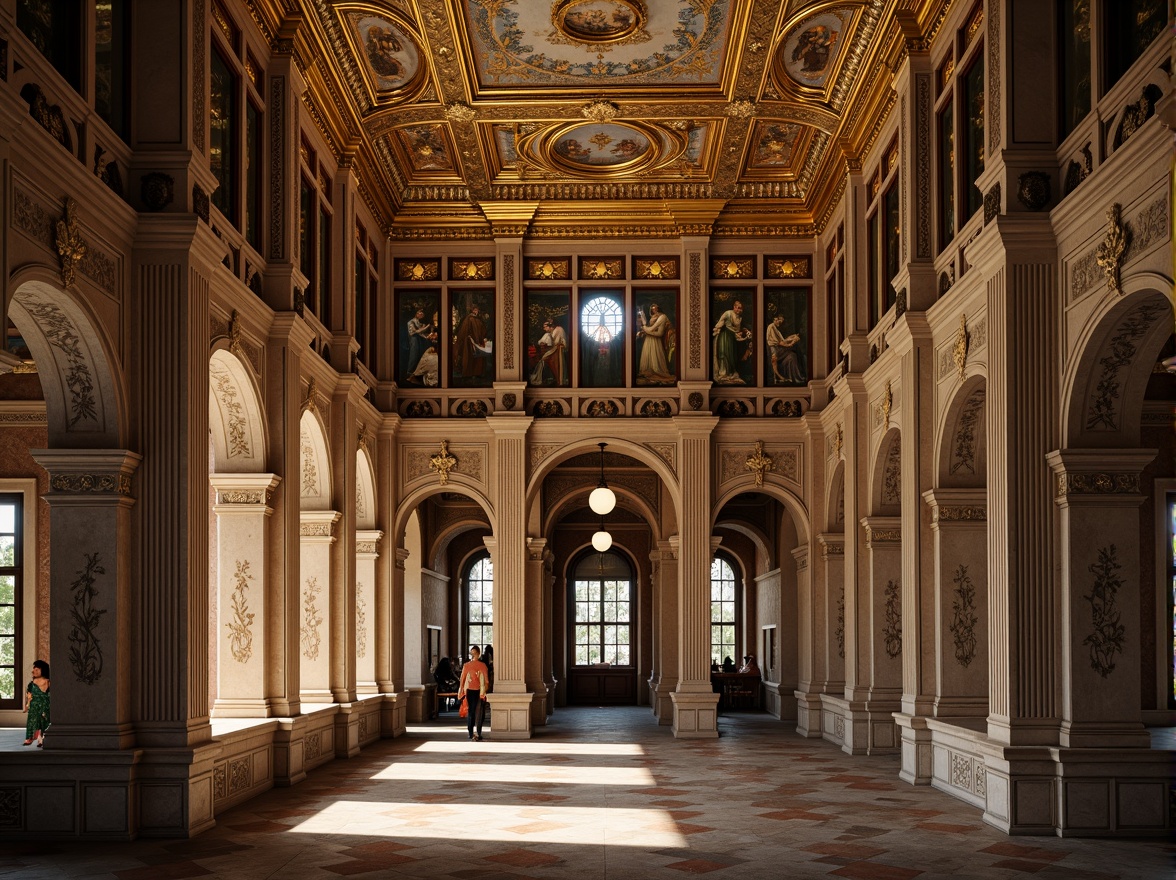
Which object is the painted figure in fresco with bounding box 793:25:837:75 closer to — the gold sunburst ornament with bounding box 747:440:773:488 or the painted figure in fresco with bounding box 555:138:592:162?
the painted figure in fresco with bounding box 555:138:592:162

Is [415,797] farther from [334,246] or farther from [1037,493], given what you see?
[334,246]

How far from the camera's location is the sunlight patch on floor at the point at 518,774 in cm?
1659

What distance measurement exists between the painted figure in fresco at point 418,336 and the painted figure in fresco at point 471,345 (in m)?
0.51

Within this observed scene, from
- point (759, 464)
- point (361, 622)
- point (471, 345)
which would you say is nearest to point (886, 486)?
point (759, 464)

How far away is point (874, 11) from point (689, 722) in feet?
40.9

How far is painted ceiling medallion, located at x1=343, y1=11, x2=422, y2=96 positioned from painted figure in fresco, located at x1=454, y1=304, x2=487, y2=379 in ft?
18.1

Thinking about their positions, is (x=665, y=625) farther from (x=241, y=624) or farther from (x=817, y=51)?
(x=241, y=624)

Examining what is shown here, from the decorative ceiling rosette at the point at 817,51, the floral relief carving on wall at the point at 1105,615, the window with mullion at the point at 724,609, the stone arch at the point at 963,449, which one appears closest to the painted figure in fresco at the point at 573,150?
the decorative ceiling rosette at the point at 817,51

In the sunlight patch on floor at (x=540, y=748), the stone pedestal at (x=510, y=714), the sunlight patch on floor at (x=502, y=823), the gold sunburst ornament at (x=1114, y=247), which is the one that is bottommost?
the sunlight patch on floor at (x=540, y=748)

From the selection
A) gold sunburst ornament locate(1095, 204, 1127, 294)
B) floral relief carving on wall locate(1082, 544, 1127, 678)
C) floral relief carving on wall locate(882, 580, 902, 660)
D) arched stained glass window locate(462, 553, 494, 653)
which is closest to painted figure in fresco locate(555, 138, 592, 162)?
floral relief carving on wall locate(882, 580, 902, 660)

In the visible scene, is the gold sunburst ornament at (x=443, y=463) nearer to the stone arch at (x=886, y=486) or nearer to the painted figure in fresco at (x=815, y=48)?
the stone arch at (x=886, y=486)

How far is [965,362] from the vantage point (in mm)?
14172

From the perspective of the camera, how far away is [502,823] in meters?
12.9

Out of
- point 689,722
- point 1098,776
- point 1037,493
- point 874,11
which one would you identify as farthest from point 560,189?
point 1098,776
